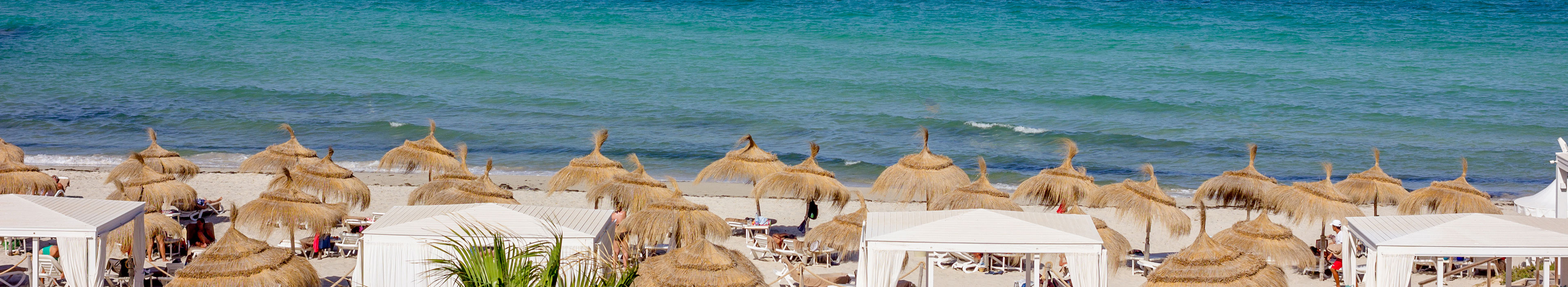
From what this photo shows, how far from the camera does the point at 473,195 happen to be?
459 inches

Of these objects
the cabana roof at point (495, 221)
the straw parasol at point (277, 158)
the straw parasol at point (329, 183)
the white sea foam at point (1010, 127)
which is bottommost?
the cabana roof at point (495, 221)

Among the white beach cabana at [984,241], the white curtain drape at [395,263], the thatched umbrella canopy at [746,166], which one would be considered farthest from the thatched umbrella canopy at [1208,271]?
the thatched umbrella canopy at [746,166]

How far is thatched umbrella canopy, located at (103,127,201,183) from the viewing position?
1363 centimetres

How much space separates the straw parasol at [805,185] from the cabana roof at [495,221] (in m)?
3.12

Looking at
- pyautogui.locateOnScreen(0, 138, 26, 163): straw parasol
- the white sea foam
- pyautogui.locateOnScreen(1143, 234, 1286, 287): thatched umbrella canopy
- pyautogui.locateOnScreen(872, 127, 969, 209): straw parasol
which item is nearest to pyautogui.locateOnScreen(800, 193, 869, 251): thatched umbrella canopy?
pyautogui.locateOnScreen(872, 127, 969, 209): straw parasol

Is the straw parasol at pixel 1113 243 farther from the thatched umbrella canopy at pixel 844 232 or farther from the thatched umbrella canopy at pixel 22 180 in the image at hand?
the thatched umbrella canopy at pixel 22 180

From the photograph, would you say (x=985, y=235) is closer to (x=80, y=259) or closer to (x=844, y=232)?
(x=844, y=232)

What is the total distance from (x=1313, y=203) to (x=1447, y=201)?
5.24ft

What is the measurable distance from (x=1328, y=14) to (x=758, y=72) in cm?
2291

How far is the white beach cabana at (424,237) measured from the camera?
883 centimetres

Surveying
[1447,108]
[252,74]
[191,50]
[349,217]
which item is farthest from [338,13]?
[1447,108]

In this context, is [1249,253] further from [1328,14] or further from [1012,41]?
[1328,14]

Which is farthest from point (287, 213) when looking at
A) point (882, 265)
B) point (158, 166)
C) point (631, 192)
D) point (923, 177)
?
point (923, 177)

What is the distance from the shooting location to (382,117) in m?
26.3
